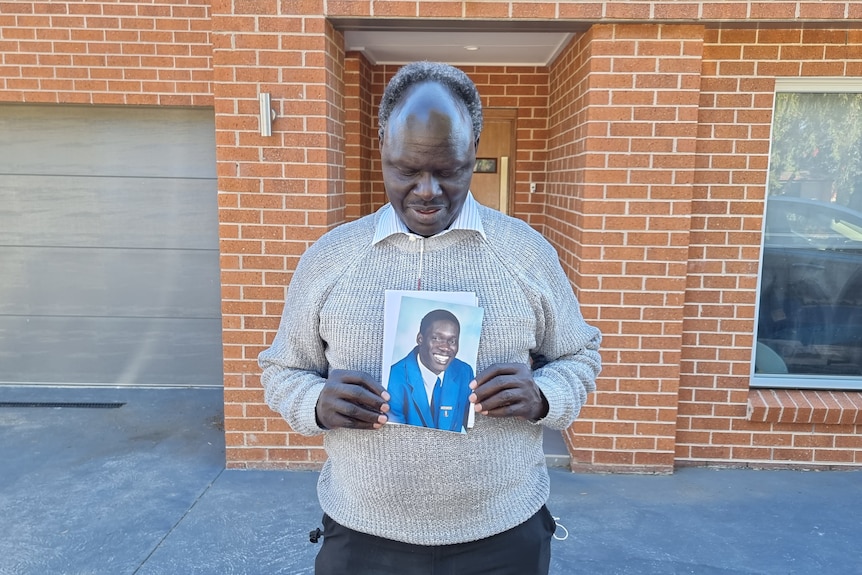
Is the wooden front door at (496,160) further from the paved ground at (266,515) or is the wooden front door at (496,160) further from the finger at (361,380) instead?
the finger at (361,380)

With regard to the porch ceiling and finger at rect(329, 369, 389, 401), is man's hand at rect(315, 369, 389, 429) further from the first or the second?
the porch ceiling

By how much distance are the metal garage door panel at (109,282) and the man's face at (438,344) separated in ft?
15.9

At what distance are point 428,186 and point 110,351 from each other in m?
5.47

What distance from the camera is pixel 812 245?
4285 mm

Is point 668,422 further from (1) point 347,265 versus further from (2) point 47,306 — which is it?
(2) point 47,306

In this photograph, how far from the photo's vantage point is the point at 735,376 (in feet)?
13.9

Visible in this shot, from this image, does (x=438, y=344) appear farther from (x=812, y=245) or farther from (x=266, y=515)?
(x=812, y=245)

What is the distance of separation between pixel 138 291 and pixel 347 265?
5015 millimetres

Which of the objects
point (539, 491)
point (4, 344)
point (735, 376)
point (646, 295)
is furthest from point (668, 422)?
point (4, 344)

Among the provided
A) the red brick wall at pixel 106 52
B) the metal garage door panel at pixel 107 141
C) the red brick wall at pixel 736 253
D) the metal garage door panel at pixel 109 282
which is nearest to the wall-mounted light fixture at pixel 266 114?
the red brick wall at pixel 106 52

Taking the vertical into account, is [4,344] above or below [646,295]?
below

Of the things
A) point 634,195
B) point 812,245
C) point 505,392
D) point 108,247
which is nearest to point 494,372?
point 505,392

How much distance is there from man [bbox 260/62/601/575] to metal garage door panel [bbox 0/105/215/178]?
458 cm

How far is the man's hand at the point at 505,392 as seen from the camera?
1484mm
